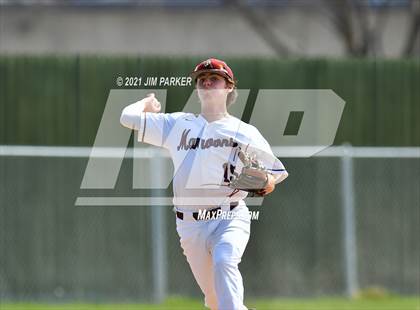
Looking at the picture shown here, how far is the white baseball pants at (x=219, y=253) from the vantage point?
709cm

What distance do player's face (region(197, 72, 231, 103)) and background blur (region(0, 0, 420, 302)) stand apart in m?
5.46

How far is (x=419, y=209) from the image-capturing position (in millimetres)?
13523

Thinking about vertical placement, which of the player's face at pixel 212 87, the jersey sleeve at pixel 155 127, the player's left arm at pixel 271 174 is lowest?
the player's left arm at pixel 271 174

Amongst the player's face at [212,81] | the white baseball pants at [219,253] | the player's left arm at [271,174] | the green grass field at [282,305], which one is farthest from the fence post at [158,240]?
→ the player's face at [212,81]

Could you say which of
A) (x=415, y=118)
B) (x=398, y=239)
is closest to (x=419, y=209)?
(x=398, y=239)

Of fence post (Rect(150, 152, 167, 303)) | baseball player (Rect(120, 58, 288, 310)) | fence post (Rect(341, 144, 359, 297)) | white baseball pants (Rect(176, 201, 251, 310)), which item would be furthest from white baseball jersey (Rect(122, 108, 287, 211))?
fence post (Rect(341, 144, 359, 297))

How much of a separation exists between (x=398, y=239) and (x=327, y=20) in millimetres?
8185

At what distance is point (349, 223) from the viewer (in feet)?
43.4

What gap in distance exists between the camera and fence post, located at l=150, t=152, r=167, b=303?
504 inches

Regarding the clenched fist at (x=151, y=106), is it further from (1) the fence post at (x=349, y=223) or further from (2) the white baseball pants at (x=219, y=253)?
(1) the fence post at (x=349, y=223)

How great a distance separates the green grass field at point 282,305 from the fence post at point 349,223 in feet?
0.85

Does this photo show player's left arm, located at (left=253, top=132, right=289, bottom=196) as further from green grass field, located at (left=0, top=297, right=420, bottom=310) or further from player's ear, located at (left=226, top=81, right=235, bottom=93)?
green grass field, located at (left=0, top=297, right=420, bottom=310)

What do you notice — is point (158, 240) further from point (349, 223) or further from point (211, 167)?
point (211, 167)

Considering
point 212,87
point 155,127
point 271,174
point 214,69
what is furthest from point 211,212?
point 214,69
